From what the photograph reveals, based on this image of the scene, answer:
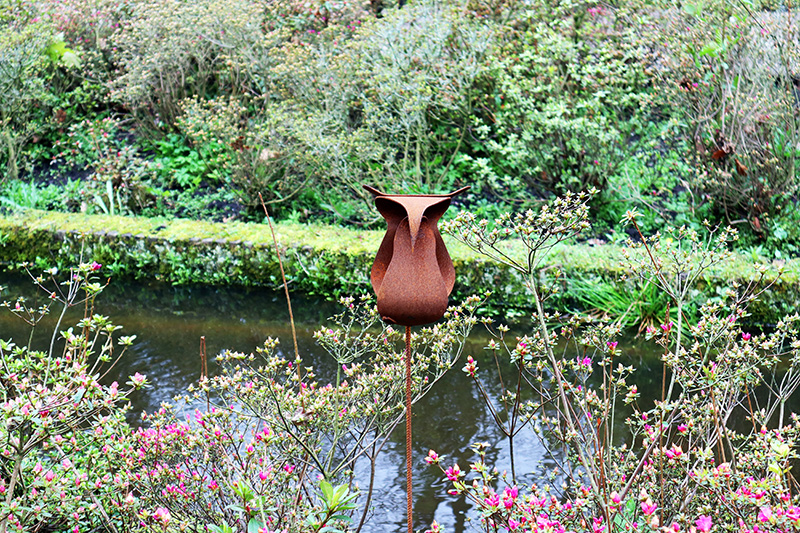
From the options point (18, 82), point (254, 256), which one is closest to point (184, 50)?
point (18, 82)

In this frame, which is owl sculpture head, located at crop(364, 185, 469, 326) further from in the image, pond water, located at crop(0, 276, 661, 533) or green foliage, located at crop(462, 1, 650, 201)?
green foliage, located at crop(462, 1, 650, 201)

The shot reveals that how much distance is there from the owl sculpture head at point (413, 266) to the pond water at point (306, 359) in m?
1.26

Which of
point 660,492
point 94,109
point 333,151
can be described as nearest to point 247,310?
point 333,151

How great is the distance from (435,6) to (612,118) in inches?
87.6

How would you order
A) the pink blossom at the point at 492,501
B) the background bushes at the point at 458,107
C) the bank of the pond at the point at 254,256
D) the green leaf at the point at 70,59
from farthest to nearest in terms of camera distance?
1. the green leaf at the point at 70,59
2. the background bushes at the point at 458,107
3. the bank of the pond at the point at 254,256
4. the pink blossom at the point at 492,501

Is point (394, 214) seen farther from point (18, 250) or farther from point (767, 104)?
point (18, 250)

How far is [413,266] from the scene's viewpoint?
205 centimetres

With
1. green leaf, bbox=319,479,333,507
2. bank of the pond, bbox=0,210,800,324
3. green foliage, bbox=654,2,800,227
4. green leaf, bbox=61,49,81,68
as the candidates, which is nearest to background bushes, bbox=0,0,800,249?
green foliage, bbox=654,2,800,227

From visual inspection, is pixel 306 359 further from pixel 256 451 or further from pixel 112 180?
pixel 112 180

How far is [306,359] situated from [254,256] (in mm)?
1785

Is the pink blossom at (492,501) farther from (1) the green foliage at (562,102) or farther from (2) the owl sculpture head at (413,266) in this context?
(1) the green foliage at (562,102)

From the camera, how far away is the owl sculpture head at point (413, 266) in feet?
6.68

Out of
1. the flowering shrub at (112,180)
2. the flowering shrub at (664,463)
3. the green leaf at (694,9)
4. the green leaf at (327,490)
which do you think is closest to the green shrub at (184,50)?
the flowering shrub at (112,180)

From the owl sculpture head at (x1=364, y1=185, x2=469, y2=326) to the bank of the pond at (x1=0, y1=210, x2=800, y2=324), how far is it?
3.28m
